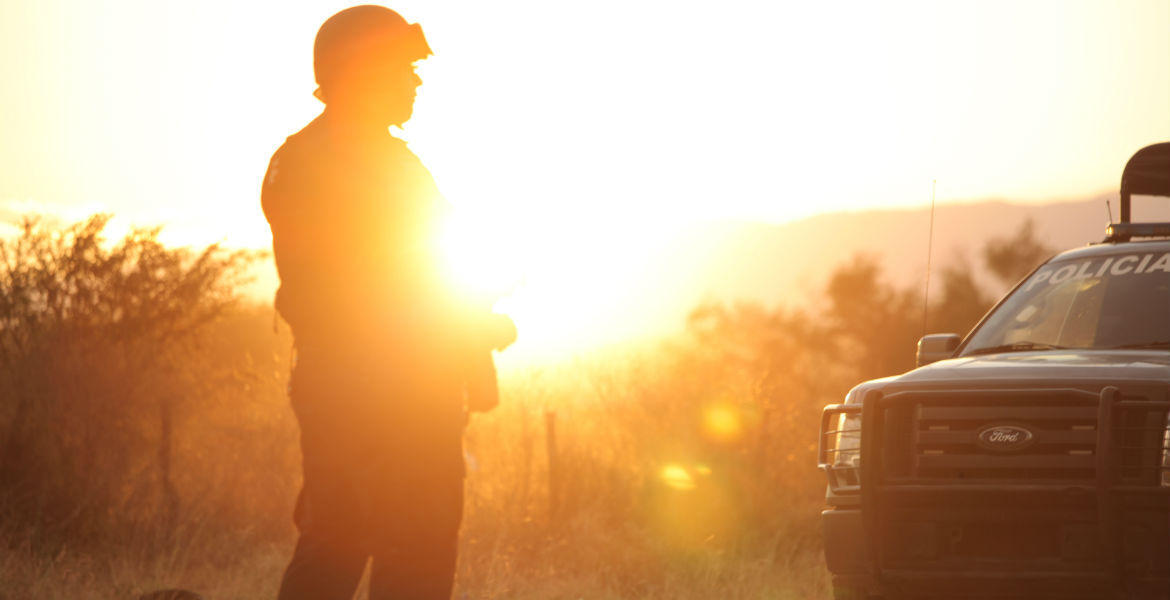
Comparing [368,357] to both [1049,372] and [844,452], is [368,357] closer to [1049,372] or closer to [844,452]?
[844,452]

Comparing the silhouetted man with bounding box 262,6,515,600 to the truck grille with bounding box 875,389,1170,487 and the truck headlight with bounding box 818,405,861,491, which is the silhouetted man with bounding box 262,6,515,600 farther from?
the truck headlight with bounding box 818,405,861,491

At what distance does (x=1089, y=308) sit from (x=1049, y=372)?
151 centimetres

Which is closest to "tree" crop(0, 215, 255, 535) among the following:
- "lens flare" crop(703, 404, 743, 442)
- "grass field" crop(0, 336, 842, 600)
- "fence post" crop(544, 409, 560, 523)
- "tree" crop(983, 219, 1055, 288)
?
"grass field" crop(0, 336, 842, 600)

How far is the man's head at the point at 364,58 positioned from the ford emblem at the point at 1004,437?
9.62ft

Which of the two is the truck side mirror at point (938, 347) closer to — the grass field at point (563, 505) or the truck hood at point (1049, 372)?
the truck hood at point (1049, 372)

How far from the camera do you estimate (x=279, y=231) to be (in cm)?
401

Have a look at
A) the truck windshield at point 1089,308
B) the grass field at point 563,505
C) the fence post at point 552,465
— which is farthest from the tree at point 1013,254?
the truck windshield at point 1089,308

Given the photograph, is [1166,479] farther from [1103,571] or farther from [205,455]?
[205,455]

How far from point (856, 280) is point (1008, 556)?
90.9 feet

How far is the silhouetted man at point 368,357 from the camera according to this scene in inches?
152

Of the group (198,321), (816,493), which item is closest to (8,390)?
(198,321)

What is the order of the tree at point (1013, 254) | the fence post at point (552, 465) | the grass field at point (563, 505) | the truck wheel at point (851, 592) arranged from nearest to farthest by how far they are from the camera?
the truck wheel at point (851, 592) < the grass field at point (563, 505) < the fence post at point (552, 465) < the tree at point (1013, 254)

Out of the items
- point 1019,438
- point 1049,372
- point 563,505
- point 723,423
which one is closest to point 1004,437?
point 1019,438

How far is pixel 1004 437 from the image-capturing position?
19.0ft
